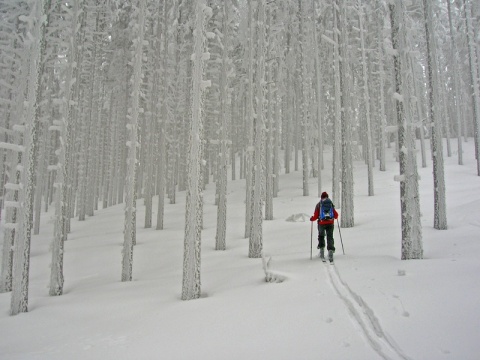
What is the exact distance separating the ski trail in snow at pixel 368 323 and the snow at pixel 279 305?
2 cm

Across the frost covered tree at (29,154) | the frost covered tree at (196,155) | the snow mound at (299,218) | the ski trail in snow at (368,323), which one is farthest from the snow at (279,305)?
the snow mound at (299,218)

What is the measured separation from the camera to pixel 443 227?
10312mm

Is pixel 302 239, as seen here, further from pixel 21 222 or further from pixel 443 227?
pixel 21 222

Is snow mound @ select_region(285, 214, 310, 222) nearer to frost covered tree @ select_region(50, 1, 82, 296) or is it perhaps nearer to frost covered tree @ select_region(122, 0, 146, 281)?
frost covered tree @ select_region(122, 0, 146, 281)

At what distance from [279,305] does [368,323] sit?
1628 mm

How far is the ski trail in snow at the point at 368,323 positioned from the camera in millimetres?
3855

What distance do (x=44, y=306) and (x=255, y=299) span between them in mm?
6022

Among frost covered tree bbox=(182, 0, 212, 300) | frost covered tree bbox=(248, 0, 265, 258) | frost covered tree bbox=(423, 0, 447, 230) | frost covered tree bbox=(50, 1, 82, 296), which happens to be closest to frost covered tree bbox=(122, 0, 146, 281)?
frost covered tree bbox=(50, 1, 82, 296)

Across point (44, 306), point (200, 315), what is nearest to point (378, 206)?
point (200, 315)

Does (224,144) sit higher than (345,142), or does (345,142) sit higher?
(345,142)

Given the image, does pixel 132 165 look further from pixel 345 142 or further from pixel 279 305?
pixel 345 142

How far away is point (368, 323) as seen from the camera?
4656 mm

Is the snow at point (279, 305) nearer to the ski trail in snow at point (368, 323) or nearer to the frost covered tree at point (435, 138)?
the ski trail in snow at point (368, 323)

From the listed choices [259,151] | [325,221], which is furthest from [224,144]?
[325,221]
